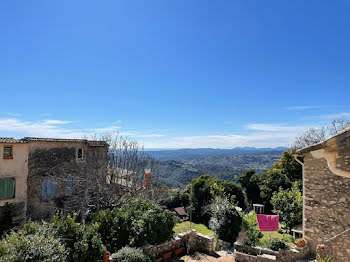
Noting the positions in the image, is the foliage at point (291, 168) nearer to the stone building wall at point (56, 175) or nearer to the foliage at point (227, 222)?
the foliage at point (227, 222)

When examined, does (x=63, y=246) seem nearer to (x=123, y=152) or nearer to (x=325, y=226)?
(x=325, y=226)

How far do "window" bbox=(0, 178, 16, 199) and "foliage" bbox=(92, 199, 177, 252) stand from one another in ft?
31.4

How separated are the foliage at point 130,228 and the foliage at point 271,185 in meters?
14.3

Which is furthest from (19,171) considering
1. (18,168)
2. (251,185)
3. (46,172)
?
(251,185)

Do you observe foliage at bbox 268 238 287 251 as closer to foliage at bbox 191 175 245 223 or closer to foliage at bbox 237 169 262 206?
foliage at bbox 191 175 245 223

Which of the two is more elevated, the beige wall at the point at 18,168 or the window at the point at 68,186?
the beige wall at the point at 18,168

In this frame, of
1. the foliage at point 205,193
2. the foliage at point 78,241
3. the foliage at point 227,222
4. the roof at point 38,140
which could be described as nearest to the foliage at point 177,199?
the foliage at point 205,193

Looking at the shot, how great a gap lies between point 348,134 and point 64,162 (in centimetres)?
1854

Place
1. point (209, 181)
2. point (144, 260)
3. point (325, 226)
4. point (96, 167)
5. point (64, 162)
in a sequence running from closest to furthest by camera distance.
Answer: point (144, 260) < point (325, 226) < point (96, 167) < point (64, 162) < point (209, 181)

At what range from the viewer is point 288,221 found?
1240cm

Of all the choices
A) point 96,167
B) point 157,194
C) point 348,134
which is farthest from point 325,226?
point 96,167

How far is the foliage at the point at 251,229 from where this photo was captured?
975 centimetres

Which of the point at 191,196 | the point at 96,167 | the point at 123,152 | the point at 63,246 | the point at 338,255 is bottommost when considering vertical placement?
the point at 191,196

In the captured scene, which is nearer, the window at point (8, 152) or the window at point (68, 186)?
the window at point (8, 152)
